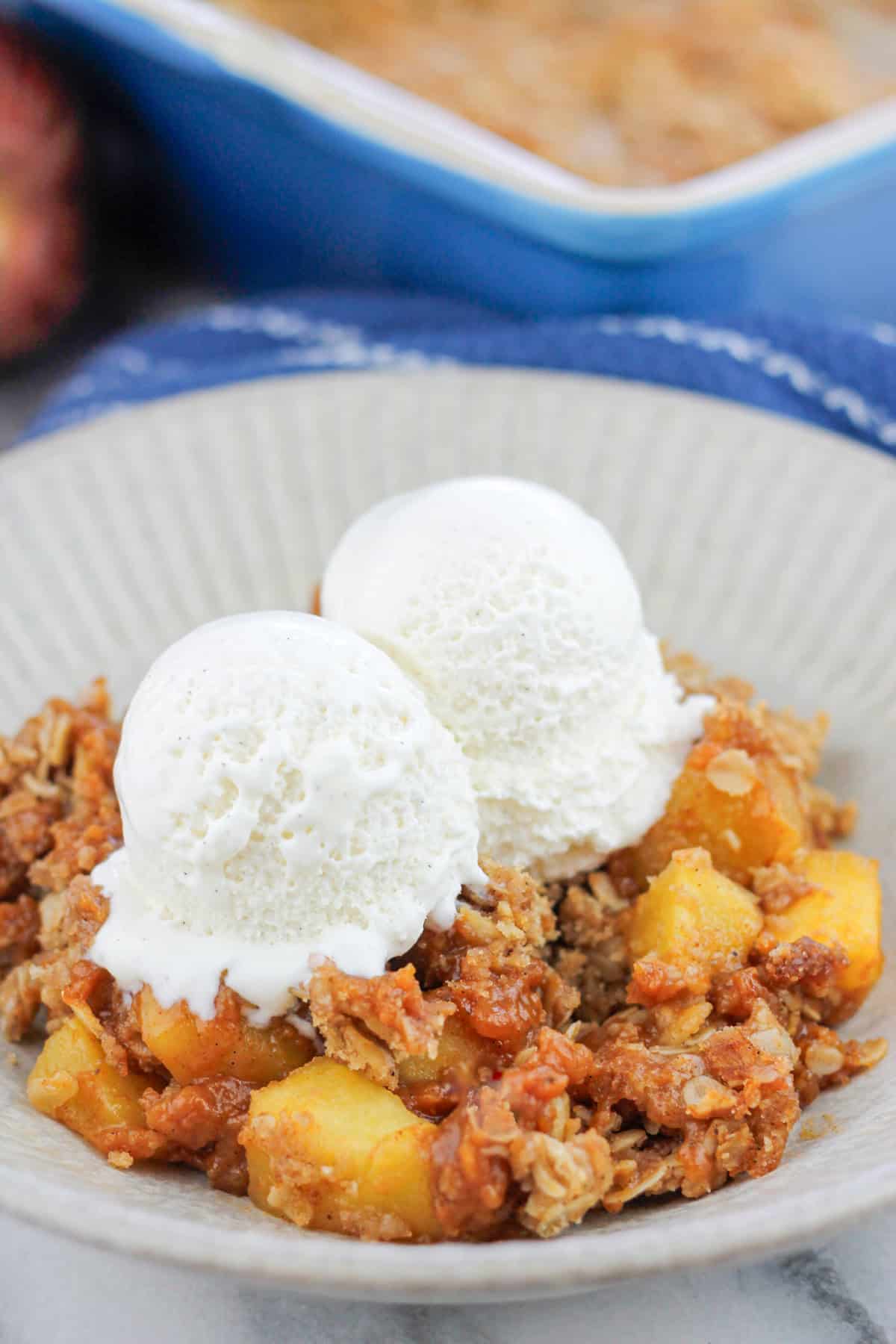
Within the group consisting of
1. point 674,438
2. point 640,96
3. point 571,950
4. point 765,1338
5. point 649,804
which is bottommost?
point 765,1338

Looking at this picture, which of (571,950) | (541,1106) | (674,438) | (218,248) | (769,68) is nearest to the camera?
(541,1106)

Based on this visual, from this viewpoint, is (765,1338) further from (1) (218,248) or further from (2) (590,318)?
(1) (218,248)

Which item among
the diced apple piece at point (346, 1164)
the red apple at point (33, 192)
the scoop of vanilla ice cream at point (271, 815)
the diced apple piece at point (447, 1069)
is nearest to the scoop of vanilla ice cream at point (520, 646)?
the scoop of vanilla ice cream at point (271, 815)

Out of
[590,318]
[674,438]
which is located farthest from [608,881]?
[590,318]

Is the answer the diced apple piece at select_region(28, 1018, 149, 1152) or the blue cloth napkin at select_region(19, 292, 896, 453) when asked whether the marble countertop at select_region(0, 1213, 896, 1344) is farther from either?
the blue cloth napkin at select_region(19, 292, 896, 453)

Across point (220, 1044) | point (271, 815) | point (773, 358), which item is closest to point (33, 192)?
point (773, 358)

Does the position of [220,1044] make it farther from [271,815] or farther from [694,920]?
[694,920]
